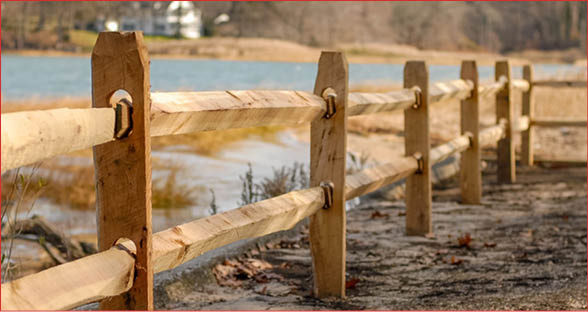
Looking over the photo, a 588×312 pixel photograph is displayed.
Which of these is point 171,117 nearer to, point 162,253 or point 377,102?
point 162,253

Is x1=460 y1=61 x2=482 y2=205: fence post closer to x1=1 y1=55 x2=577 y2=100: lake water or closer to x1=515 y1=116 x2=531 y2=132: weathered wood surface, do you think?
x1=515 y1=116 x2=531 y2=132: weathered wood surface

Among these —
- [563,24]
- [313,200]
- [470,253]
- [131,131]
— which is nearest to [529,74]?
[470,253]

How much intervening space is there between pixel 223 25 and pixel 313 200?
58.3m

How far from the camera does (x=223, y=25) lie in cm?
6166

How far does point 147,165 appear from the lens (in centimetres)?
267

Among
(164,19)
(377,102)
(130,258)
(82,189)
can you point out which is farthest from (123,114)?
(164,19)

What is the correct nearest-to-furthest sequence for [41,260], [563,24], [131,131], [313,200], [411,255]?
[131,131]
[313,200]
[411,255]
[41,260]
[563,24]

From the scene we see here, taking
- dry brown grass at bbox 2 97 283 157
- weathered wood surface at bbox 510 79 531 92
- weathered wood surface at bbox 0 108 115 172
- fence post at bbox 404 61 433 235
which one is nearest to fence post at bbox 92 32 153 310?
weathered wood surface at bbox 0 108 115 172

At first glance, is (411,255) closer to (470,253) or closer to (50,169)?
(470,253)

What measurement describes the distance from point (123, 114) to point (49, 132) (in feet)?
1.45

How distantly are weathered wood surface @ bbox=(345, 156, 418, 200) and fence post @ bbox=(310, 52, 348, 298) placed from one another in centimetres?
20

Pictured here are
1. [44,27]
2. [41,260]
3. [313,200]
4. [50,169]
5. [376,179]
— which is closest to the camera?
[313,200]

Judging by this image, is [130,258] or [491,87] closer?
[130,258]

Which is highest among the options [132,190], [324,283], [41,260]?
[132,190]
